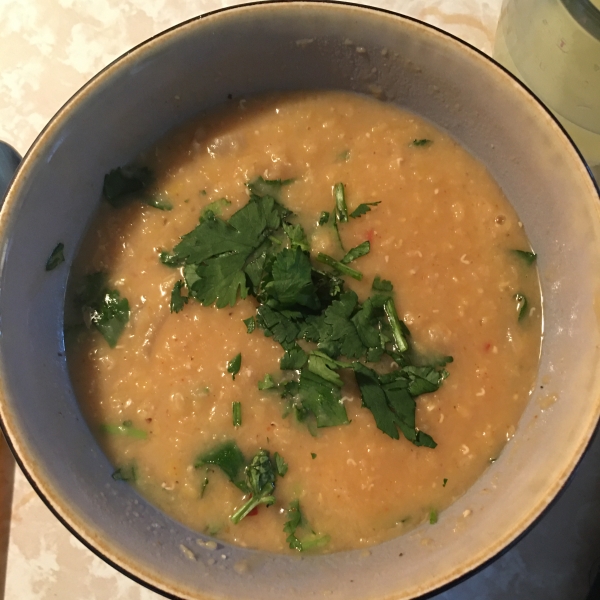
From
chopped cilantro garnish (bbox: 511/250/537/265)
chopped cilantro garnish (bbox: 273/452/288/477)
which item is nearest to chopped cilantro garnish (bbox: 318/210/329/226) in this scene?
chopped cilantro garnish (bbox: 511/250/537/265)

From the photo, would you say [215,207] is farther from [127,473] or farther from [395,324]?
[127,473]

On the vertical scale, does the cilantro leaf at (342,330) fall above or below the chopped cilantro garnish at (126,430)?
above

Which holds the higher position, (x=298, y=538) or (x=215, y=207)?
(x=215, y=207)

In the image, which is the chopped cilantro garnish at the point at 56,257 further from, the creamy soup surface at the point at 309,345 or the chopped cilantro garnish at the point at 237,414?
the chopped cilantro garnish at the point at 237,414

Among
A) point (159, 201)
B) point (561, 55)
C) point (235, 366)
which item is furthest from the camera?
point (159, 201)

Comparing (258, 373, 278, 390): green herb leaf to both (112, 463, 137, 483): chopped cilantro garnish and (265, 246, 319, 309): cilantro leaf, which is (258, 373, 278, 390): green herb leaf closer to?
(265, 246, 319, 309): cilantro leaf

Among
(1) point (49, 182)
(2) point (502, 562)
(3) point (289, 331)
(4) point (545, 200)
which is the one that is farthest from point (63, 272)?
(2) point (502, 562)

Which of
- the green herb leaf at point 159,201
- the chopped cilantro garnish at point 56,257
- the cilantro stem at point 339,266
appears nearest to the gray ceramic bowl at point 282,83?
the chopped cilantro garnish at point 56,257

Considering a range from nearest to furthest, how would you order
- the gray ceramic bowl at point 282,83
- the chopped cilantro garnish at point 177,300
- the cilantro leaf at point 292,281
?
Answer: the gray ceramic bowl at point 282,83
the cilantro leaf at point 292,281
the chopped cilantro garnish at point 177,300

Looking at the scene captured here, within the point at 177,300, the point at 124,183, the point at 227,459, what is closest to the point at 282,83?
the point at 124,183
